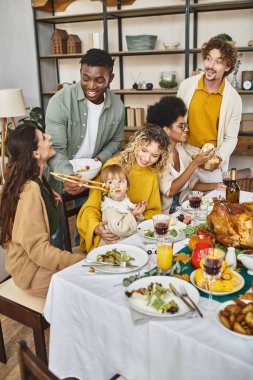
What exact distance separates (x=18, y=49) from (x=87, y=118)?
2733mm

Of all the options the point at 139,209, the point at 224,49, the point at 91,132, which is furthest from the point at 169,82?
the point at 139,209

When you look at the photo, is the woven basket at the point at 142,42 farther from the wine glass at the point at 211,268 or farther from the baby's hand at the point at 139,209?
the wine glass at the point at 211,268

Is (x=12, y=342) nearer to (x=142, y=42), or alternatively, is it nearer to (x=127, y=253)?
(x=127, y=253)

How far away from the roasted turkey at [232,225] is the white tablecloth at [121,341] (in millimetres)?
425

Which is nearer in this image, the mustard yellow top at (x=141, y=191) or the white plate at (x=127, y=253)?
the white plate at (x=127, y=253)

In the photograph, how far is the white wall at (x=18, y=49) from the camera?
15.3 feet

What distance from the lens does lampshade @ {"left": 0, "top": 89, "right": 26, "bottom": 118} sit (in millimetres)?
4051

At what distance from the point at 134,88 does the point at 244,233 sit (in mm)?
3202

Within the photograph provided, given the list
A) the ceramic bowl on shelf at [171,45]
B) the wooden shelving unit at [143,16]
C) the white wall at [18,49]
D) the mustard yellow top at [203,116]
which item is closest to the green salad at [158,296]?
the mustard yellow top at [203,116]

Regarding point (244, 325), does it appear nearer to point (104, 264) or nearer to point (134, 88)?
point (104, 264)

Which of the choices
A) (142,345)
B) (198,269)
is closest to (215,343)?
(142,345)

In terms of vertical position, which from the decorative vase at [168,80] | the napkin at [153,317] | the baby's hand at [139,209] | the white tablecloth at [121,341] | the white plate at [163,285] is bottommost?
the white tablecloth at [121,341]

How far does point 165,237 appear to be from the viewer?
5.18ft

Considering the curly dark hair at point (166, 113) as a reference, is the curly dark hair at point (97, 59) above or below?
above
